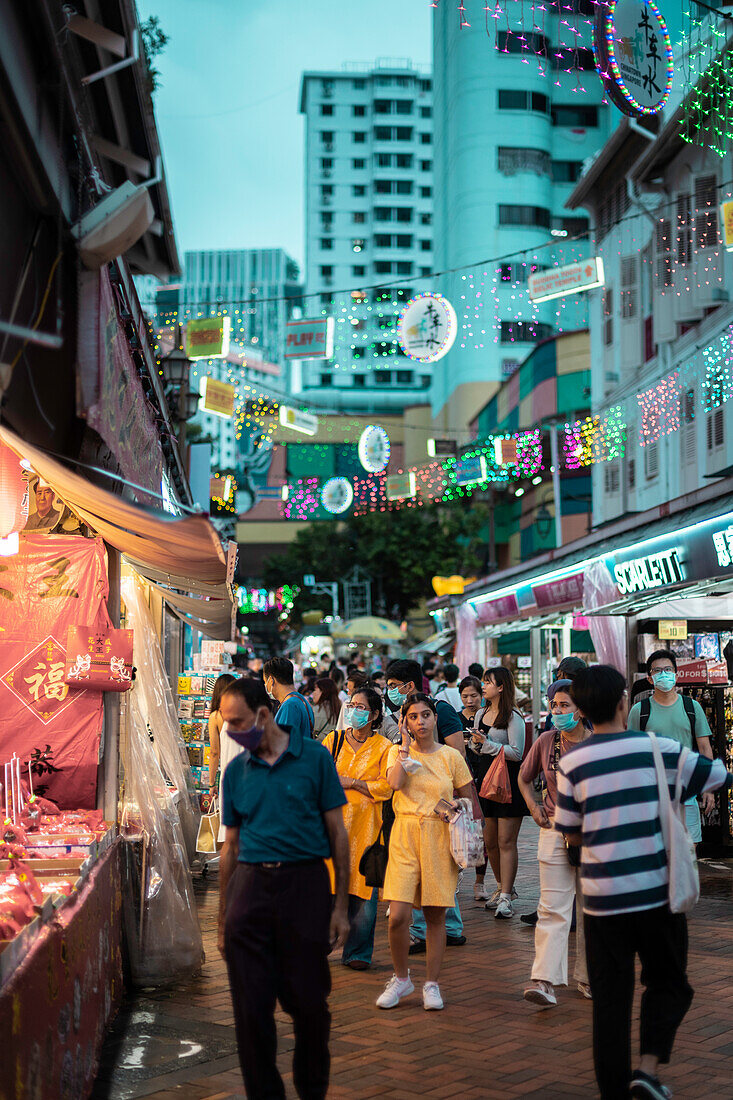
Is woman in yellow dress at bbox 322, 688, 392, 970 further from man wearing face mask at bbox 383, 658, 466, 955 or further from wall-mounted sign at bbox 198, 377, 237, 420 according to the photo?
wall-mounted sign at bbox 198, 377, 237, 420

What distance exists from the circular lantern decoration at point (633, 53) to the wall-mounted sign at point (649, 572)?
447cm

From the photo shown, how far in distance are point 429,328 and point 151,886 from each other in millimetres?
12324

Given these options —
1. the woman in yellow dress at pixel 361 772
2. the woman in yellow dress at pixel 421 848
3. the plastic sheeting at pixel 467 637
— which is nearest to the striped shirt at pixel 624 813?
the woman in yellow dress at pixel 421 848

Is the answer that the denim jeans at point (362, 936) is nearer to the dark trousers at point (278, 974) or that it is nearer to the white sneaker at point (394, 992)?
the white sneaker at point (394, 992)

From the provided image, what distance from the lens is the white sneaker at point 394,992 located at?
20.4 feet

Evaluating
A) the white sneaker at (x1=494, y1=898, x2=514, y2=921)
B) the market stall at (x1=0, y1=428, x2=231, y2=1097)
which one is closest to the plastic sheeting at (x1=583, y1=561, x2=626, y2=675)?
the white sneaker at (x1=494, y1=898, x2=514, y2=921)

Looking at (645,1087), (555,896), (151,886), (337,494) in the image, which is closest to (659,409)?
(337,494)

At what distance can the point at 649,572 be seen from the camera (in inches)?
488

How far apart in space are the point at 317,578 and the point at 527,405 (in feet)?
53.1

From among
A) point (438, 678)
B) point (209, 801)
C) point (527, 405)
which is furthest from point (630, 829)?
point (527, 405)

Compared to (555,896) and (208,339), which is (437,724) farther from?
(208,339)

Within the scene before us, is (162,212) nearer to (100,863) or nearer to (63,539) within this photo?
(63,539)

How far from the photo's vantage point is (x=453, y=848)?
621 centimetres

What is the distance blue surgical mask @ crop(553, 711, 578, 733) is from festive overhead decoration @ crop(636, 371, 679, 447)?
16.2 meters
